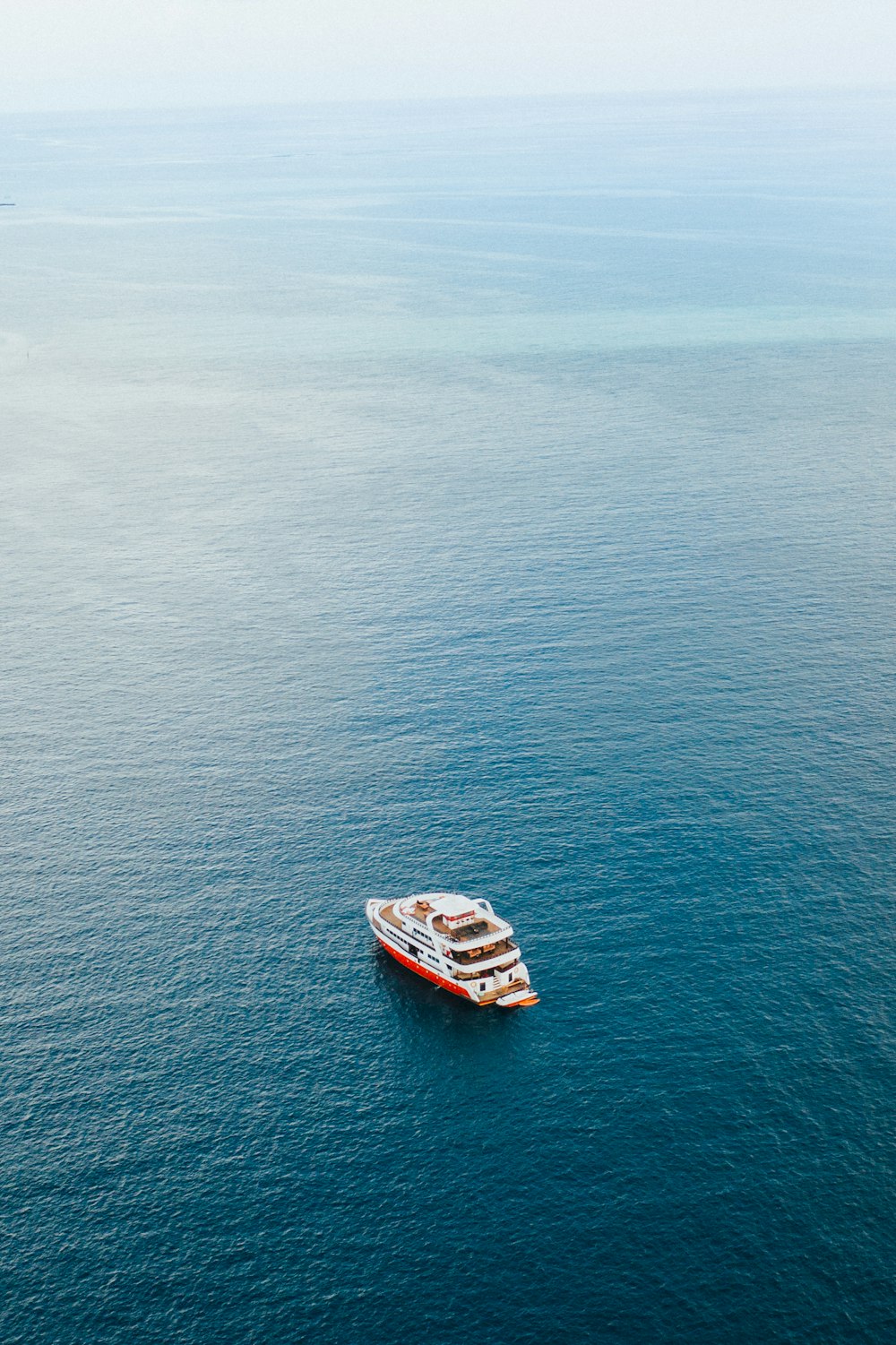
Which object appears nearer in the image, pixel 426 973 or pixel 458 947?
pixel 458 947

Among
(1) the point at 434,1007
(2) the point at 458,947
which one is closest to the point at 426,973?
(1) the point at 434,1007

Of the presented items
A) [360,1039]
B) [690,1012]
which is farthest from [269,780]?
[690,1012]

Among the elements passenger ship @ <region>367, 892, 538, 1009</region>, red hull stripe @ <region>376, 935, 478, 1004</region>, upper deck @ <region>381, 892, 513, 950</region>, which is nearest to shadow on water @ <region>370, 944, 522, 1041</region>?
red hull stripe @ <region>376, 935, 478, 1004</region>

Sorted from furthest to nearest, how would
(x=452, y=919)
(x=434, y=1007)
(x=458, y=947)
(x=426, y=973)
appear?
1. (x=426, y=973)
2. (x=452, y=919)
3. (x=434, y=1007)
4. (x=458, y=947)

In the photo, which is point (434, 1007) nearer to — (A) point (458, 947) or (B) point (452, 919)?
(A) point (458, 947)

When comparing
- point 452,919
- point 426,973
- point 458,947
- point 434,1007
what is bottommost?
point 434,1007

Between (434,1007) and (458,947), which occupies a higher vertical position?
(458,947)

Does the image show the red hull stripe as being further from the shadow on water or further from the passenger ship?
the shadow on water

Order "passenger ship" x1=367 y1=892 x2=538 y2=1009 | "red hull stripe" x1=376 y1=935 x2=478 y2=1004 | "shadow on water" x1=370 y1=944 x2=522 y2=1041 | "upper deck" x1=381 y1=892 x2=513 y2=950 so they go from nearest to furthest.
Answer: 1. "shadow on water" x1=370 y1=944 x2=522 y2=1041
2. "passenger ship" x1=367 y1=892 x2=538 y2=1009
3. "upper deck" x1=381 y1=892 x2=513 y2=950
4. "red hull stripe" x1=376 y1=935 x2=478 y2=1004
